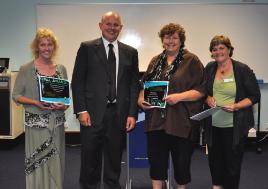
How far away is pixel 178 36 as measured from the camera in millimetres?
2613

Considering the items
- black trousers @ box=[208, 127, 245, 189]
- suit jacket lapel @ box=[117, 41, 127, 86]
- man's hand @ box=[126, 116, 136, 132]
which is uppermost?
suit jacket lapel @ box=[117, 41, 127, 86]

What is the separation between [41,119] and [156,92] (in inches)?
37.1

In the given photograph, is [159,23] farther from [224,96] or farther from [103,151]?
[103,151]

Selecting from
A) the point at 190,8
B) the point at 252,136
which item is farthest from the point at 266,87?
the point at 190,8

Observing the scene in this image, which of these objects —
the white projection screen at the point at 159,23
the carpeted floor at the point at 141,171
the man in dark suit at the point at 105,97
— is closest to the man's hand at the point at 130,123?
the man in dark suit at the point at 105,97

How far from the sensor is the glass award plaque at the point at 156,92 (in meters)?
2.59

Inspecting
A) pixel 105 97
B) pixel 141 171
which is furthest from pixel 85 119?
pixel 141 171

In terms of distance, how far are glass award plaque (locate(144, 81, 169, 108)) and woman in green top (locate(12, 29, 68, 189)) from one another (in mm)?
689

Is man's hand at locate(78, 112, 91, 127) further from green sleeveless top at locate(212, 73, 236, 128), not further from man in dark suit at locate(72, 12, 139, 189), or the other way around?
green sleeveless top at locate(212, 73, 236, 128)

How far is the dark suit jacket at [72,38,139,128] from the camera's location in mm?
2639

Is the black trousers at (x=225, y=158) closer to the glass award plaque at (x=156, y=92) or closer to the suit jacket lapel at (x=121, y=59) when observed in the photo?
the glass award plaque at (x=156, y=92)

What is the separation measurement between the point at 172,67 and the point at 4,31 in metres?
4.03

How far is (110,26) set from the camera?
2.61m

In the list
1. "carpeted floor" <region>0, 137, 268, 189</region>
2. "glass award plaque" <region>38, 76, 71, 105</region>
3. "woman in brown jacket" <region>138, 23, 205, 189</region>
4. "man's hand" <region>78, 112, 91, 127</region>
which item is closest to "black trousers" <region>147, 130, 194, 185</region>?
"woman in brown jacket" <region>138, 23, 205, 189</region>
